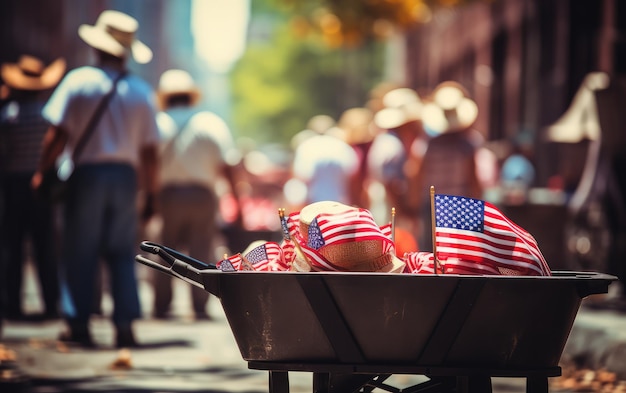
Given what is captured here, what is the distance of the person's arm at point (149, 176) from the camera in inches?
437

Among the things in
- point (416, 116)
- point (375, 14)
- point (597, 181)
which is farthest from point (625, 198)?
point (375, 14)

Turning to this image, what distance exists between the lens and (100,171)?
35.1ft

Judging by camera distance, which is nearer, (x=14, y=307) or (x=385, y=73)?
(x=14, y=307)

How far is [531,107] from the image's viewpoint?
27.7 m

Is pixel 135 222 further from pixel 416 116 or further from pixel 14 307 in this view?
pixel 416 116

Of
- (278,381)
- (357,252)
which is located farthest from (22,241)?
(357,252)

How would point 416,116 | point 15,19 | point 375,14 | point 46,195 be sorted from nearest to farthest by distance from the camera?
point 46,195, point 416,116, point 375,14, point 15,19

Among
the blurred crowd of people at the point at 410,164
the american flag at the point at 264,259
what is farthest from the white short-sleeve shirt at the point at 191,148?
the american flag at the point at 264,259

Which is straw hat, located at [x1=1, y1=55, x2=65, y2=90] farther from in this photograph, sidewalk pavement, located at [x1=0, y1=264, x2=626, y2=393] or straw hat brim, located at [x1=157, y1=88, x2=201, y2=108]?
sidewalk pavement, located at [x1=0, y1=264, x2=626, y2=393]

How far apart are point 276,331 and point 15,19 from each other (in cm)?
2581

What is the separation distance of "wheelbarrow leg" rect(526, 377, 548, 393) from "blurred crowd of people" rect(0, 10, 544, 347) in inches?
228

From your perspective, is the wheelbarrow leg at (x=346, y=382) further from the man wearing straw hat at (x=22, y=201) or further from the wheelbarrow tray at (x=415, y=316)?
the man wearing straw hat at (x=22, y=201)

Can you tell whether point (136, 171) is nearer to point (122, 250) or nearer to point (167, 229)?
point (122, 250)

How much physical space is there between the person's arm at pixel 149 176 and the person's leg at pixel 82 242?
1.65 ft
